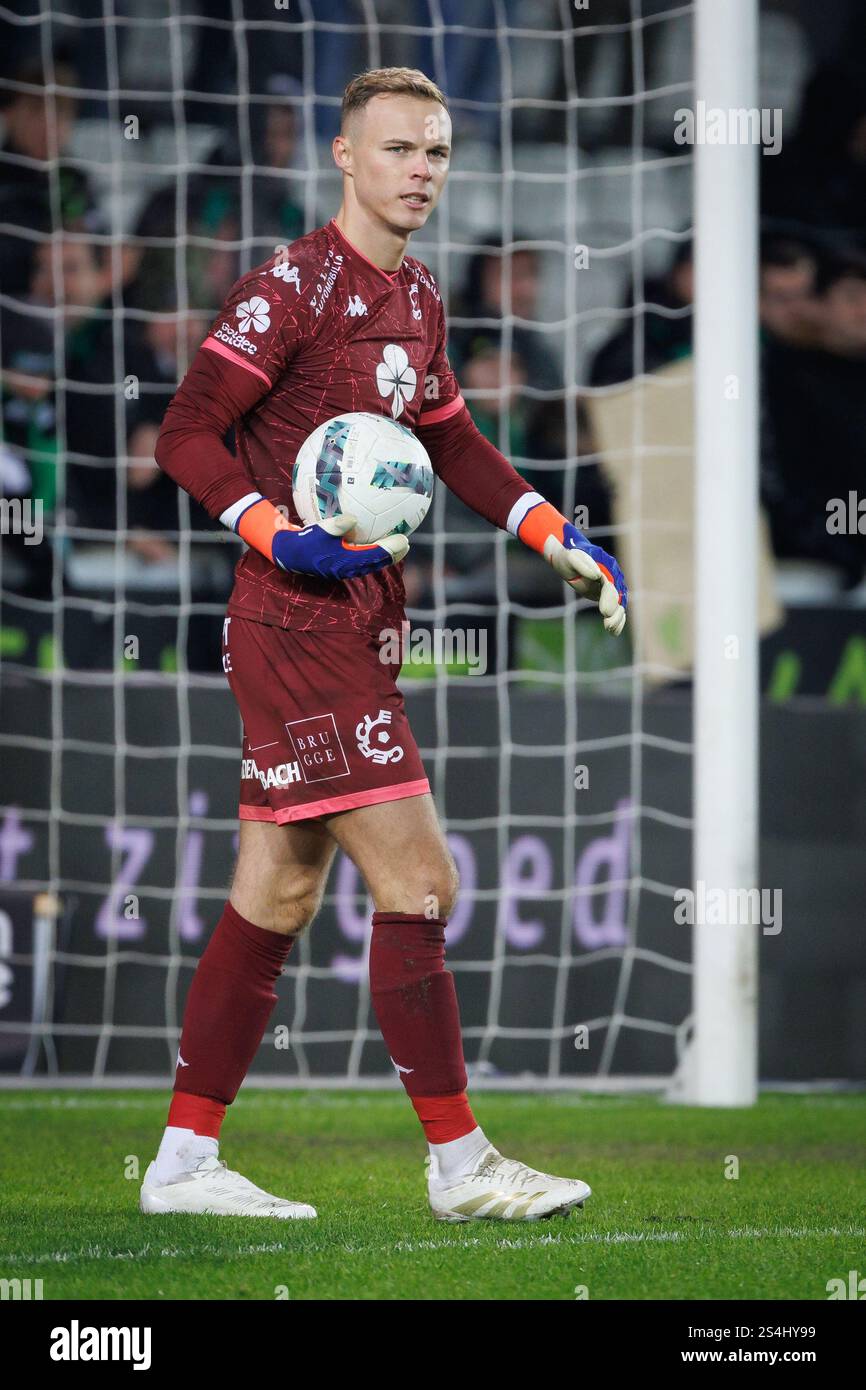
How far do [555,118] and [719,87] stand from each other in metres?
2.11

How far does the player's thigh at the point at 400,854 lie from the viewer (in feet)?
10.1

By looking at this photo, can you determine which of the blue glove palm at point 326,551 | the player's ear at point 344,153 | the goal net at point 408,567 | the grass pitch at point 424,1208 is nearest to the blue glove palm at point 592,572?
the blue glove palm at point 326,551

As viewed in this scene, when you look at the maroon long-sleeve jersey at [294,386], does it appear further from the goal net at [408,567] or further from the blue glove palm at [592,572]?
the goal net at [408,567]

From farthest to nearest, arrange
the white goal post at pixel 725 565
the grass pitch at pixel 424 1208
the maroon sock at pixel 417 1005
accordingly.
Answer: the white goal post at pixel 725 565 < the maroon sock at pixel 417 1005 < the grass pitch at pixel 424 1208

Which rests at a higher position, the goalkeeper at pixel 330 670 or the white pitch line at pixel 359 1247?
the goalkeeper at pixel 330 670

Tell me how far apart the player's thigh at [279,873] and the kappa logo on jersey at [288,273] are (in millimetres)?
888

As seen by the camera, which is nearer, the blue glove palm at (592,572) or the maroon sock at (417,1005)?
the maroon sock at (417,1005)

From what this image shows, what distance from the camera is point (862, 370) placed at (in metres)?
7.34

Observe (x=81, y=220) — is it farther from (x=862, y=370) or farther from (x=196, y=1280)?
(x=196, y=1280)

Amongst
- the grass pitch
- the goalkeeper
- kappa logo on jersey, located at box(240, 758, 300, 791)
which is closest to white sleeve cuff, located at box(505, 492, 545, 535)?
the goalkeeper

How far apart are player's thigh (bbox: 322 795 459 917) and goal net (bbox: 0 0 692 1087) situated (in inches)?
64.9

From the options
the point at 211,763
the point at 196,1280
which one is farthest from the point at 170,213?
the point at 196,1280

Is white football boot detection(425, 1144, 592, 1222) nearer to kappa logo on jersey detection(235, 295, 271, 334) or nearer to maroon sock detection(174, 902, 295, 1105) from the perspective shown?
maroon sock detection(174, 902, 295, 1105)

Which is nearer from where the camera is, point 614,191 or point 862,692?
→ point 862,692
